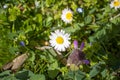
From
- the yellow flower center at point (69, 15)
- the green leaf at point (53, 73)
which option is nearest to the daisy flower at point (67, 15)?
the yellow flower center at point (69, 15)

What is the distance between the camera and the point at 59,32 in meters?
2.19

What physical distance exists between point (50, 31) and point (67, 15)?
23 cm

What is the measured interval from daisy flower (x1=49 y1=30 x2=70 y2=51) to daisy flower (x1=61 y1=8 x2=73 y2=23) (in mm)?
310

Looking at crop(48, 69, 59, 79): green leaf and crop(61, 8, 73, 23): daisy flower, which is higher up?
crop(61, 8, 73, 23): daisy flower

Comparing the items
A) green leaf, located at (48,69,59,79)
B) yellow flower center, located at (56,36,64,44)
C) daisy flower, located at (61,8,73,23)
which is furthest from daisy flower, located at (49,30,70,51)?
daisy flower, located at (61,8,73,23)

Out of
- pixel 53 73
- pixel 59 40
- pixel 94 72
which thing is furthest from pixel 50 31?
pixel 94 72

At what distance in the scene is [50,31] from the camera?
7.76 ft

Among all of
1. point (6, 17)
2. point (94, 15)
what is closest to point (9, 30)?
point (6, 17)

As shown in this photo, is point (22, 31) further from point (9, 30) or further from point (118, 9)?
point (118, 9)

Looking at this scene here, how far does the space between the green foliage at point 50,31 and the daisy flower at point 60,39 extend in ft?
0.24

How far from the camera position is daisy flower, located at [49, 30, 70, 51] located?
7.07 feet

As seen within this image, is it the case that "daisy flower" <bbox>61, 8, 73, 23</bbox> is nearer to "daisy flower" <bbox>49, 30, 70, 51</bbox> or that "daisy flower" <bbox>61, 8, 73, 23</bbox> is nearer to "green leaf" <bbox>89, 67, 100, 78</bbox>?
"daisy flower" <bbox>49, 30, 70, 51</bbox>

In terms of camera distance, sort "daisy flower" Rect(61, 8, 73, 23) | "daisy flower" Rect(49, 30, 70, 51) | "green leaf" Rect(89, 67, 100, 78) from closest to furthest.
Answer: "green leaf" Rect(89, 67, 100, 78)
"daisy flower" Rect(49, 30, 70, 51)
"daisy flower" Rect(61, 8, 73, 23)

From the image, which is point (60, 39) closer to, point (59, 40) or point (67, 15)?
point (59, 40)
